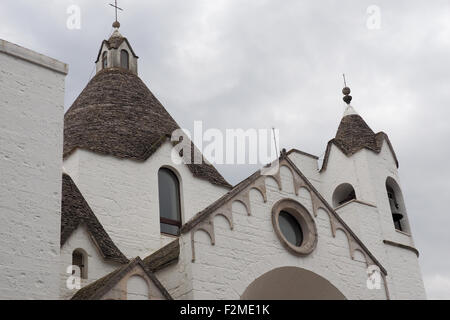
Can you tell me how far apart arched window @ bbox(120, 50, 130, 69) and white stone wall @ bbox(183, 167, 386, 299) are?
11462 mm

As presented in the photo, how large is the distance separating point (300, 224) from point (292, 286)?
1.36 meters

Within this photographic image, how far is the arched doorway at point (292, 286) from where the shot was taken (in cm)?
1471

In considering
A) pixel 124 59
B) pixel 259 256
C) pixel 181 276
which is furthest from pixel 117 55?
pixel 181 276

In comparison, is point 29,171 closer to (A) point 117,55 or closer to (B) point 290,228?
(B) point 290,228

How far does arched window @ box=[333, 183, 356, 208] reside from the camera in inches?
919

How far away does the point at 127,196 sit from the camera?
19.8 meters

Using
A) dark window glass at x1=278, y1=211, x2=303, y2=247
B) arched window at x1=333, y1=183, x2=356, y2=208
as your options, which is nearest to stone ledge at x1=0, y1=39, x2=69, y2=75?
dark window glass at x1=278, y1=211, x2=303, y2=247

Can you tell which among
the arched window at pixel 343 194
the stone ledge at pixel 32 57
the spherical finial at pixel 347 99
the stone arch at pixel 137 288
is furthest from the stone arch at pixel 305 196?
the spherical finial at pixel 347 99

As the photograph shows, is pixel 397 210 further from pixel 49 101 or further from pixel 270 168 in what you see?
pixel 49 101

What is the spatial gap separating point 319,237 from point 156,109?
31.6ft

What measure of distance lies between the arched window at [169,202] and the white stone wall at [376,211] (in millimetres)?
4975

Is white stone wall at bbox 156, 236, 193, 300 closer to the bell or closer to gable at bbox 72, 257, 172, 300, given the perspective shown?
gable at bbox 72, 257, 172, 300

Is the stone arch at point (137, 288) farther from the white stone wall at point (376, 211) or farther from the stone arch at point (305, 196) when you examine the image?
the white stone wall at point (376, 211)
